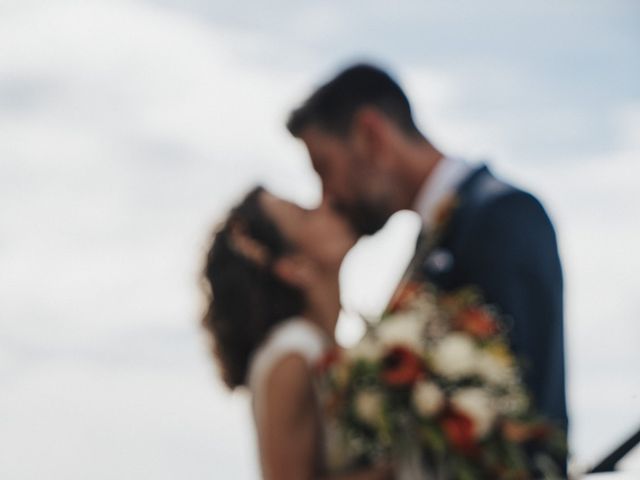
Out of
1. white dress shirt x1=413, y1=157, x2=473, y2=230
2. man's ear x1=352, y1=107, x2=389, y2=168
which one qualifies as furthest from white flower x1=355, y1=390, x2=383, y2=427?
man's ear x1=352, y1=107, x2=389, y2=168

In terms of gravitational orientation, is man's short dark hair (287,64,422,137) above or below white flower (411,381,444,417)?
above

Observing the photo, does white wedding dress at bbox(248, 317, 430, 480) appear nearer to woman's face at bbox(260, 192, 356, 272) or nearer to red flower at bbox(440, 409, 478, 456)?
woman's face at bbox(260, 192, 356, 272)

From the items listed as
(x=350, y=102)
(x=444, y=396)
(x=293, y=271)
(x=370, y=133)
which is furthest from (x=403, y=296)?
(x=350, y=102)

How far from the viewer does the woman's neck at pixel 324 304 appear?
534 cm

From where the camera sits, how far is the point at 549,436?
14.5ft

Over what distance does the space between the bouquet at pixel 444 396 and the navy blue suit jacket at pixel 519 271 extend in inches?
5.9

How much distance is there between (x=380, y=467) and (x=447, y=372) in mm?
512

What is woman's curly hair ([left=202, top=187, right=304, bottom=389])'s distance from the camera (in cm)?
525

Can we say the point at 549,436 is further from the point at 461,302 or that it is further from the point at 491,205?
the point at 491,205

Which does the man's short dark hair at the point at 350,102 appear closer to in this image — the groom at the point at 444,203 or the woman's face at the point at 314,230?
the groom at the point at 444,203

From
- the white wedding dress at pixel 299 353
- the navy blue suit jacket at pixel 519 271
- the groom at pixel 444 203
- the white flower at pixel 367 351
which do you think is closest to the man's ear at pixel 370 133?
the groom at pixel 444 203

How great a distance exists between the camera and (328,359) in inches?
187

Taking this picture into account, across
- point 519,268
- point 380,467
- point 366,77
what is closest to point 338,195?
point 366,77

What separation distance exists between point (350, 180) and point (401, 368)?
1.42 metres
